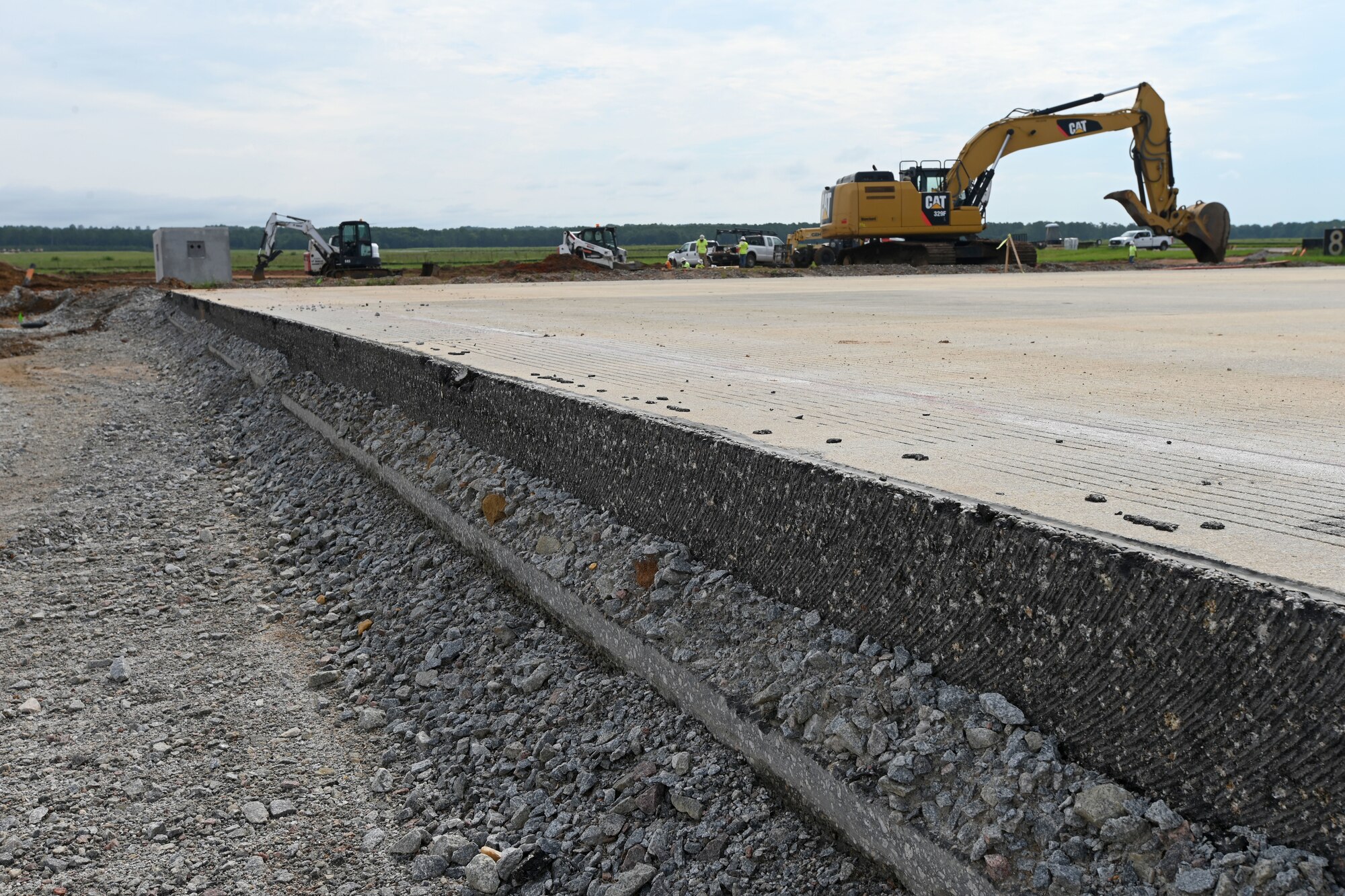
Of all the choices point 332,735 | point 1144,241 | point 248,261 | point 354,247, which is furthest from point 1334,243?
point 248,261

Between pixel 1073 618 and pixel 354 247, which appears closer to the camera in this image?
pixel 1073 618

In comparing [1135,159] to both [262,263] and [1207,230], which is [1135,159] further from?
[262,263]

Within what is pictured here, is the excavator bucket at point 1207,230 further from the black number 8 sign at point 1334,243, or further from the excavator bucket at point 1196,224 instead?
the black number 8 sign at point 1334,243

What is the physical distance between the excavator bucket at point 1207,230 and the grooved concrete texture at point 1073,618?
32.8m

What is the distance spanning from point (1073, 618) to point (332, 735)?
281 centimetres

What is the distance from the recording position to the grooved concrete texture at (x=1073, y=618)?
5.66 feet

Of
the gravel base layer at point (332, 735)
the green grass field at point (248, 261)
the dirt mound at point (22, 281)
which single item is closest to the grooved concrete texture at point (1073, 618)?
the gravel base layer at point (332, 735)

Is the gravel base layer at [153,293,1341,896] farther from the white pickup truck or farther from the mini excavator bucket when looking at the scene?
the white pickup truck

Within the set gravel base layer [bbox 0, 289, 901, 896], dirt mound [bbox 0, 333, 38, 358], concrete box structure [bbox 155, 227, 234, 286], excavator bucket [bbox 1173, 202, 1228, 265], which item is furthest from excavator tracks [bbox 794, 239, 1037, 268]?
gravel base layer [bbox 0, 289, 901, 896]

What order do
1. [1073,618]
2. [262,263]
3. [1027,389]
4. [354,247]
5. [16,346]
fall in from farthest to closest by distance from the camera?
[354,247] < [262,263] < [16,346] < [1027,389] < [1073,618]

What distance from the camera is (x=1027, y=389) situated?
17.0ft

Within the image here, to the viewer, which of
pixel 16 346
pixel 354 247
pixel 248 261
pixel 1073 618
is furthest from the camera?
pixel 248 261

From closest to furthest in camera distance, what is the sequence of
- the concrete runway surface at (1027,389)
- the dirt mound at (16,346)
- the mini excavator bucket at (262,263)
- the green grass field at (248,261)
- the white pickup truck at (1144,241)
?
the concrete runway surface at (1027,389)
the dirt mound at (16,346)
the mini excavator bucket at (262,263)
the green grass field at (248,261)
the white pickup truck at (1144,241)

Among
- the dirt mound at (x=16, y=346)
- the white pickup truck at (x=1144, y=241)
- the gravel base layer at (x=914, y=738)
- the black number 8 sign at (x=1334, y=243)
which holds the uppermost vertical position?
the white pickup truck at (x=1144, y=241)
